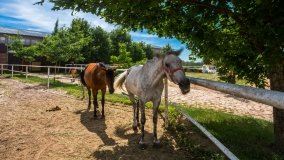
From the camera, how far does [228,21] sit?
20.9 feet

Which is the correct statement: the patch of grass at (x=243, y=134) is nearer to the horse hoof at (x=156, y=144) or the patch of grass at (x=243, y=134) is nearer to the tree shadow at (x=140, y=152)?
the tree shadow at (x=140, y=152)

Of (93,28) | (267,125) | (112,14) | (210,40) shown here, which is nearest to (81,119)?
(112,14)

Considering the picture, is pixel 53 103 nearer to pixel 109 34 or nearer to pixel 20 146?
pixel 20 146

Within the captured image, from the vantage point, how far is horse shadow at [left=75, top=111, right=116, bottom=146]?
704 centimetres

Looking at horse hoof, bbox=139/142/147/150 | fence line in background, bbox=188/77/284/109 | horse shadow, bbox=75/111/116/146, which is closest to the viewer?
fence line in background, bbox=188/77/284/109

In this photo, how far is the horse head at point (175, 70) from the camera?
4.95m

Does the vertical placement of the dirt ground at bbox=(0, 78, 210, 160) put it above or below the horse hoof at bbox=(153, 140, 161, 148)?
below

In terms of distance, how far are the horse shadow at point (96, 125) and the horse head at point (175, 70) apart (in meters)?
2.31

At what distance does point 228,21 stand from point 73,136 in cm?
450

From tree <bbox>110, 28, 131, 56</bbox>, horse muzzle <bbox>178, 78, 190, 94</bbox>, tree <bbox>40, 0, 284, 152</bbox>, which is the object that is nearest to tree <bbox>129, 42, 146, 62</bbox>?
tree <bbox>110, 28, 131, 56</bbox>

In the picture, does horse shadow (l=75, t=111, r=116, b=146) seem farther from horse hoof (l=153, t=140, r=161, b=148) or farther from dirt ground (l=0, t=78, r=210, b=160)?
horse hoof (l=153, t=140, r=161, b=148)

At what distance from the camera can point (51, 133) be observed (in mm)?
7516

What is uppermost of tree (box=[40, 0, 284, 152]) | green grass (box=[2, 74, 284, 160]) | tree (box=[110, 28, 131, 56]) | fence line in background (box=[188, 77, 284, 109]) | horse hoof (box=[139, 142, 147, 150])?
tree (box=[110, 28, 131, 56])

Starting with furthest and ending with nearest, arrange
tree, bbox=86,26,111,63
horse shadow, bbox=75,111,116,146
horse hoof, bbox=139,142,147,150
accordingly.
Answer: tree, bbox=86,26,111,63, horse shadow, bbox=75,111,116,146, horse hoof, bbox=139,142,147,150
